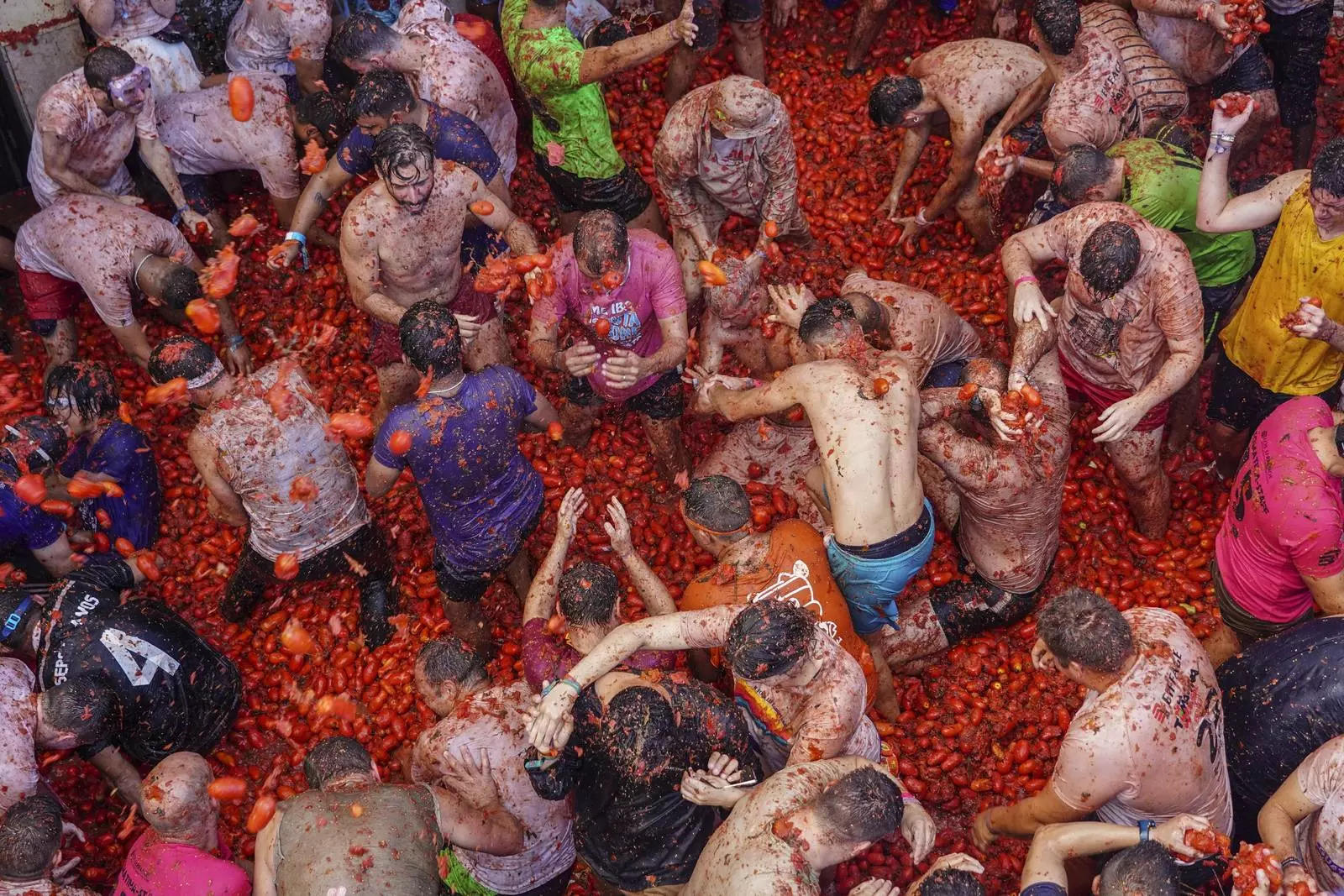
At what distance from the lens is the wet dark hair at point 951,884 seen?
371 centimetres

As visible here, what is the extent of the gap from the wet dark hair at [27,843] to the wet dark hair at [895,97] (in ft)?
18.4

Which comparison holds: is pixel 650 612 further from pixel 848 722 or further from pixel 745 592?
pixel 848 722

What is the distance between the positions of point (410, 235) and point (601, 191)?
151 cm

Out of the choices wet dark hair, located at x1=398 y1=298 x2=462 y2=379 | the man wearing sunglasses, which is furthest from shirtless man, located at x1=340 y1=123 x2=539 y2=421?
the man wearing sunglasses

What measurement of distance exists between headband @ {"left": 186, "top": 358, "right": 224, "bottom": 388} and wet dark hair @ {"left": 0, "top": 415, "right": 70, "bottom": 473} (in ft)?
2.68

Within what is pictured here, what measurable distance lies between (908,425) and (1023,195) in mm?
3015

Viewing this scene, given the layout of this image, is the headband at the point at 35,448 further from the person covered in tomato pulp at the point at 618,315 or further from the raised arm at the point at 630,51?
the raised arm at the point at 630,51

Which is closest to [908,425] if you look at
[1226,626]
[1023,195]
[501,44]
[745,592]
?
[745,592]

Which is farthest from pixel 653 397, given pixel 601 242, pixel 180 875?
pixel 180 875

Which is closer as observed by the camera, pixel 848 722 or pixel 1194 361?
pixel 848 722

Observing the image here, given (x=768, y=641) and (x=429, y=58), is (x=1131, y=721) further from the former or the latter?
(x=429, y=58)

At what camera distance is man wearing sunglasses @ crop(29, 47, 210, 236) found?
21.7ft

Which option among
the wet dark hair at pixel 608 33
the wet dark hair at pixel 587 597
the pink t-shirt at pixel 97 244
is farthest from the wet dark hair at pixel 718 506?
the pink t-shirt at pixel 97 244

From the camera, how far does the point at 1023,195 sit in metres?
7.41
